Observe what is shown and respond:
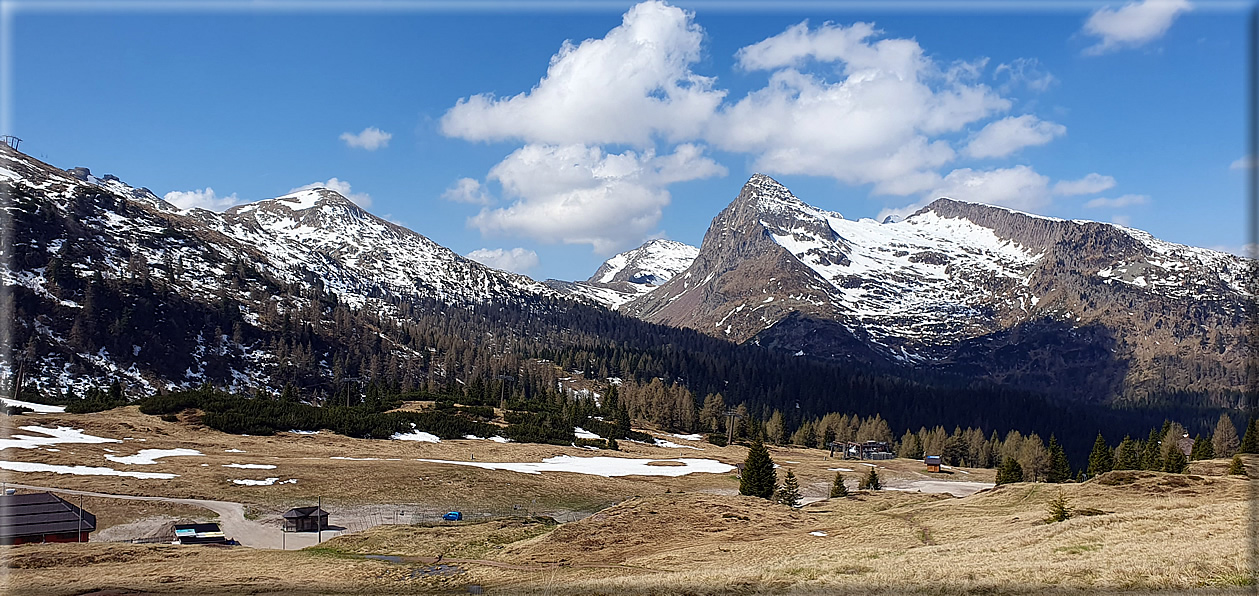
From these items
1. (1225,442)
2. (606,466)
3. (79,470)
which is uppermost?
(79,470)

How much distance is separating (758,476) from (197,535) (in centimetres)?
4984

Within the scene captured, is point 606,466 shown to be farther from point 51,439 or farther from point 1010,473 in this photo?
point 51,439

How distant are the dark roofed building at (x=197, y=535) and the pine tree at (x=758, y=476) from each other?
47.1 metres

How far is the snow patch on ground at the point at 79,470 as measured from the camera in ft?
256

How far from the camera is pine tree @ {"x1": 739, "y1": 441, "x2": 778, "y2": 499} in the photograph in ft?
251

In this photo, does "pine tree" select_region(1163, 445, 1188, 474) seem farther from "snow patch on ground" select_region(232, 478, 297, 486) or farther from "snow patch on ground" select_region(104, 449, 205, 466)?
"snow patch on ground" select_region(104, 449, 205, 466)

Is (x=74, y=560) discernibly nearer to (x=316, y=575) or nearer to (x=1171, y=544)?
(x=316, y=575)

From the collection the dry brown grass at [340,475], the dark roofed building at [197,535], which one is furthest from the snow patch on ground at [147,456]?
the dark roofed building at [197,535]

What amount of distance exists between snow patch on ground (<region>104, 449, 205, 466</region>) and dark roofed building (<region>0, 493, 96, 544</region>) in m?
35.2

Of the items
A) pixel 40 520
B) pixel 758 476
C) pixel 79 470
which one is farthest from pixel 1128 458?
pixel 79 470

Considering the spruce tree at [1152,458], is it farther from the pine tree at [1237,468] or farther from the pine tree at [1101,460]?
the pine tree at [1237,468]

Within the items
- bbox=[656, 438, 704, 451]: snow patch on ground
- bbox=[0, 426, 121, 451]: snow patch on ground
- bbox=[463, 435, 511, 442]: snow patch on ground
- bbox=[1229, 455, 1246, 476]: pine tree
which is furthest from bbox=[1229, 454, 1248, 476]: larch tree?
bbox=[0, 426, 121, 451]: snow patch on ground

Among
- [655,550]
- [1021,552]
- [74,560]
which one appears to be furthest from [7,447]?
[1021,552]

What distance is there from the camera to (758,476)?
77.1 m
